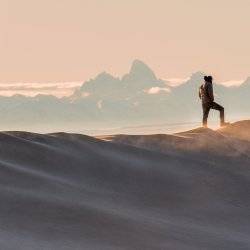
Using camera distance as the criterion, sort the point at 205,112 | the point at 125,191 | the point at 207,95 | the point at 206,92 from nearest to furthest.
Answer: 1. the point at 125,191
2. the point at 206,92
3. the point at 207,95
4. the point at 205,112

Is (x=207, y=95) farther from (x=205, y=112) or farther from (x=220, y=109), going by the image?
(x=220, y=109)

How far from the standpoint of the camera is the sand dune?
20750mm

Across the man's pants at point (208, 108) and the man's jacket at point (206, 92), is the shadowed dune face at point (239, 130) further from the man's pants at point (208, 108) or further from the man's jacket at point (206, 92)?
the man's jacket at point (206, 92)

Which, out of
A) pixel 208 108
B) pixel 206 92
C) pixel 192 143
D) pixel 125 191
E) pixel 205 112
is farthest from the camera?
pixel 205 112

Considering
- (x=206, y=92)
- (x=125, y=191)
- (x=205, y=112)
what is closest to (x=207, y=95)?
(x=206, y=92)

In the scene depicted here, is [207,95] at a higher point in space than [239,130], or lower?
higher

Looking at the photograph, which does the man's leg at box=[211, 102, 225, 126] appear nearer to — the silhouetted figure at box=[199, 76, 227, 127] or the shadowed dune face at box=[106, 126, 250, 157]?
the silhouetted figure at box=[199, 76, 227, 127]

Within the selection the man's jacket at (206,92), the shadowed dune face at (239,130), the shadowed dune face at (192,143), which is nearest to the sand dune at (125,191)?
the shadowed dune face at (192,143)

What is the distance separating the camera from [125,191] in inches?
1053

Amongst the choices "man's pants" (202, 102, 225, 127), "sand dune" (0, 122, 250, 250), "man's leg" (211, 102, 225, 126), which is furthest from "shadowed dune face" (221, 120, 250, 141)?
"man's pants" (202, 102, 225, 127)

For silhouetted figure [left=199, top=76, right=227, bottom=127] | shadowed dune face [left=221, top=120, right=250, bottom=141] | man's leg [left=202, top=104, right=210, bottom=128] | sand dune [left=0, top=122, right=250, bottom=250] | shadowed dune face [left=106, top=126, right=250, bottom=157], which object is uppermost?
silhouetted figure [left=199, top=76, right=227, bottom=127]

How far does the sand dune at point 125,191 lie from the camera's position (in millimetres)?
20750

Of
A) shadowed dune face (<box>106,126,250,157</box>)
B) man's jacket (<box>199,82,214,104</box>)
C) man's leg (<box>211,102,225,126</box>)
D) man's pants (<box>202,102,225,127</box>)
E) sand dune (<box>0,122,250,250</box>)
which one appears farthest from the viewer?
man's leg (<box>211,102,225,126</box>)

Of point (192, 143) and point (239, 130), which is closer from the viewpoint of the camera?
point (192, 143)
